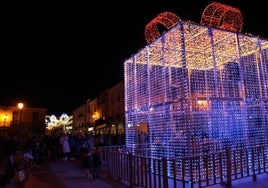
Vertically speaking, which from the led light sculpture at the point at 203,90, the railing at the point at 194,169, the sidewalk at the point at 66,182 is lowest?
the sidewalk at the point at 66,182

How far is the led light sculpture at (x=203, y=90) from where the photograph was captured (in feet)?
26.9

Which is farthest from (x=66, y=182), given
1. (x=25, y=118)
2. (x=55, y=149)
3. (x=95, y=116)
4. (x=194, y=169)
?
(x=95, y=116)

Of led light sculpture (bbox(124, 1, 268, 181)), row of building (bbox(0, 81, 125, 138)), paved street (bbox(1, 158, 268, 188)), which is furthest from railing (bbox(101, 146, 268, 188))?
row of building (bbox(0, 81, 125, 138))

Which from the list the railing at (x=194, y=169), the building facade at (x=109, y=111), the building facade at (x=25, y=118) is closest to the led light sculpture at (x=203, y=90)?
the railing at (x=194, y=169)

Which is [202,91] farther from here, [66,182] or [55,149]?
[55,149]

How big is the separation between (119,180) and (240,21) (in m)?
6.94

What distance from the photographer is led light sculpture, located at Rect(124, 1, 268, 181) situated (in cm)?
820

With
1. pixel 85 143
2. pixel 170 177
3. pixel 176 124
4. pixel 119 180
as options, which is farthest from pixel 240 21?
pixel 85 143

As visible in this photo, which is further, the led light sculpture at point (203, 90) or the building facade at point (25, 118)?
the building facade at point (25, 118)

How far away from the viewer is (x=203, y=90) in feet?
Result: 28.2

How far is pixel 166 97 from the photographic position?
374 inches

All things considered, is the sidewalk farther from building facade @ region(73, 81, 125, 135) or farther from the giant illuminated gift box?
building facade @ region(73, 81, 125, 135)

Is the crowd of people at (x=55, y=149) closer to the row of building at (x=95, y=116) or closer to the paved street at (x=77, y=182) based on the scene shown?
the paved street at (x=77, y=182)

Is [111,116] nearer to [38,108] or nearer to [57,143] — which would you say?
[38,108]
